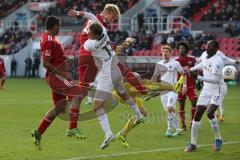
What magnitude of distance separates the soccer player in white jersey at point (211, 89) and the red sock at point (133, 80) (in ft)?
5.30

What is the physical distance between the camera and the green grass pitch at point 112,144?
12.5m

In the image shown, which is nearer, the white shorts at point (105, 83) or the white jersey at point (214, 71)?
the white shorts at point (105, 83)

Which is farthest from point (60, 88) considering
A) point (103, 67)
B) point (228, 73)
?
point (228, 73)

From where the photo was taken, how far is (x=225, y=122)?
1939cm

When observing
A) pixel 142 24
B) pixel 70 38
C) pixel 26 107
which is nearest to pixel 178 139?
pixel 26 107

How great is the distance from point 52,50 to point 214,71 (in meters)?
3.65

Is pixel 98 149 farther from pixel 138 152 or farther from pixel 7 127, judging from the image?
pixel 7 127

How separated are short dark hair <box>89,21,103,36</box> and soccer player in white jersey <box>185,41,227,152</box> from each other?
265cm

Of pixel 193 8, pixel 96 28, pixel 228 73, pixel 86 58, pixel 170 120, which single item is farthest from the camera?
pixel 193 8

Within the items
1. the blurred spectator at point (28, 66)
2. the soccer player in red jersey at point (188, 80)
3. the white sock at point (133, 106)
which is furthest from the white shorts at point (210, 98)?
the blurred spectator at point (28, 66)

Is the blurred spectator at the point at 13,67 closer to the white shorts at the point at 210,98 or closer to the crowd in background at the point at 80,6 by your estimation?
the crowd in background at the point at 80,6

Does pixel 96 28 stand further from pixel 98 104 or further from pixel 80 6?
pixel 80 6

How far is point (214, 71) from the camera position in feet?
44.4

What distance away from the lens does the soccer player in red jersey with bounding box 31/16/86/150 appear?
486 inches
